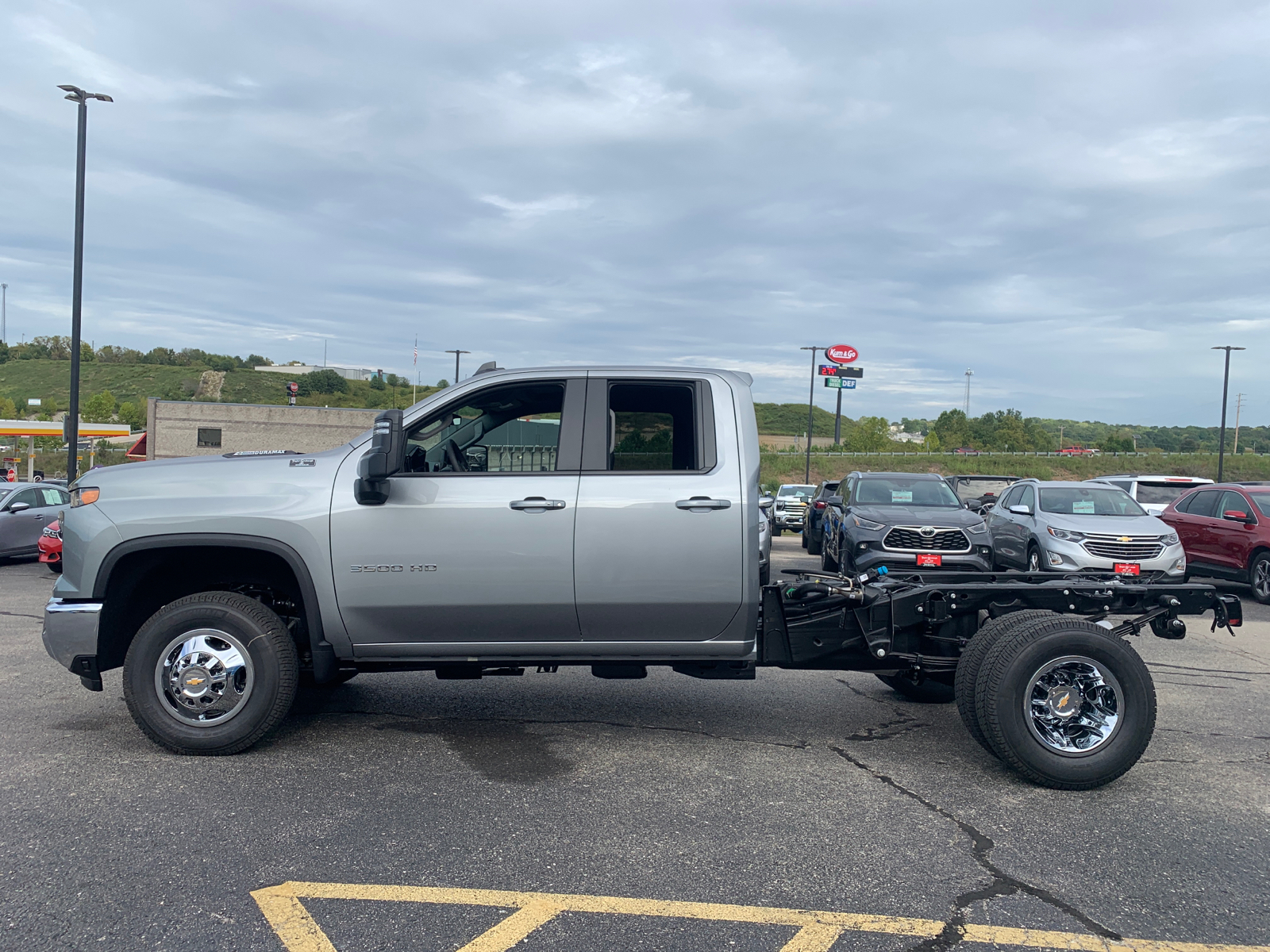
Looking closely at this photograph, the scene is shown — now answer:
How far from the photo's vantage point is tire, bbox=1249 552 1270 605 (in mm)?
13039

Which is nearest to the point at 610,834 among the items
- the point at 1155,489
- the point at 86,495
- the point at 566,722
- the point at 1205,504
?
the point at 566,722

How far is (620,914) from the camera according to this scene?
3314mm

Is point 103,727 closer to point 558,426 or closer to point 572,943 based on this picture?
point 558,426

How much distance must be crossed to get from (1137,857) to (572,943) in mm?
2433

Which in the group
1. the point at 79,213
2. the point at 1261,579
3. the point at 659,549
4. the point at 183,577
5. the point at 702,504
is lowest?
the point at 1261,579

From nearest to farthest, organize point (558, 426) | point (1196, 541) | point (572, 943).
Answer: point (572, 943)
point (558, 426)
point (1196, 541)

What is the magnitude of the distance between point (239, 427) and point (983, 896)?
60759mm

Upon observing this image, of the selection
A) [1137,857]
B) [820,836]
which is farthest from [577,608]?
[1137,857]

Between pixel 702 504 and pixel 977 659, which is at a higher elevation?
pixel 702 504

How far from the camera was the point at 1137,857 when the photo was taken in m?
3.92

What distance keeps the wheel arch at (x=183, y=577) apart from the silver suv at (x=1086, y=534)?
Answer: 31.5 ft

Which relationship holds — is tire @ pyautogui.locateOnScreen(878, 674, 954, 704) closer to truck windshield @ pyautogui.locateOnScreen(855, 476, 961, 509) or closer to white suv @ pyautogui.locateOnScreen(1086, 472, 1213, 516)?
truck windshield @ pyautogui.locateOnScreen(855, 476, 961, 509)

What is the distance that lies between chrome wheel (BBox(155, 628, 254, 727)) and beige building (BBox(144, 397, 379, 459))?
52.3m

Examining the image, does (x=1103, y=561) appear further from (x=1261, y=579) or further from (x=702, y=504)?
(x=702, y=504)
